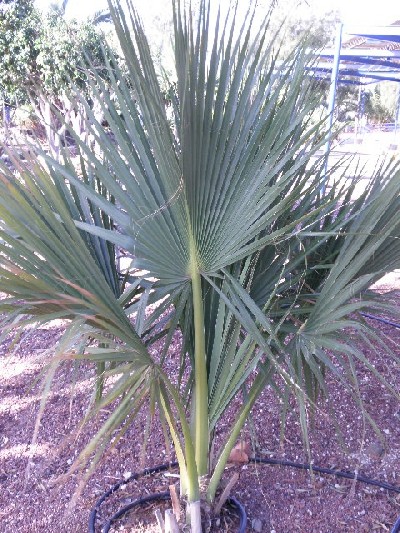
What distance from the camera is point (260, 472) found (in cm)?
247

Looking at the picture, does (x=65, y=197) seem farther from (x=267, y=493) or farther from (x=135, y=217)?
(x=267, y=493)

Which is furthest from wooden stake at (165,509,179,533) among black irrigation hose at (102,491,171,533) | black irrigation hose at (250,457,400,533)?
black irrigation hose at (250,457,400,533)

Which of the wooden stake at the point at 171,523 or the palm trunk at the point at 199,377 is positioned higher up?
the palm trunk at the point at 199,377

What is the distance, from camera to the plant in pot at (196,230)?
148 cm

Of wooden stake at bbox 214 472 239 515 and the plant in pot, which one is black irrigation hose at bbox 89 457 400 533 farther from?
the plant in pot

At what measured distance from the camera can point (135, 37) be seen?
4.95 ft

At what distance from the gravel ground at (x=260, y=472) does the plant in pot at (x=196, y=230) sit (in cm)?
30

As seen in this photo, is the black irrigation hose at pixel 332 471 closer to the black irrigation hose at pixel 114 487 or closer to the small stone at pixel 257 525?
the small stone at pixel 257 525

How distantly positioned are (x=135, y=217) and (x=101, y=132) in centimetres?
28

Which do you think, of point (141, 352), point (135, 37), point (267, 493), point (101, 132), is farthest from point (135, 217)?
point (267, 493)

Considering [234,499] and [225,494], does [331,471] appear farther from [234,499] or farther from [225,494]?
[225,494]

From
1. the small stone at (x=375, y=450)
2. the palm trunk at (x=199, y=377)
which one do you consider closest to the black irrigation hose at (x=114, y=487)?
the palm trunk at (x=199, y=377)

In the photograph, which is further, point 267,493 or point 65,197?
point 267,493

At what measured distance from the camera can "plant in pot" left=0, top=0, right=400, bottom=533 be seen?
1.48 meters
